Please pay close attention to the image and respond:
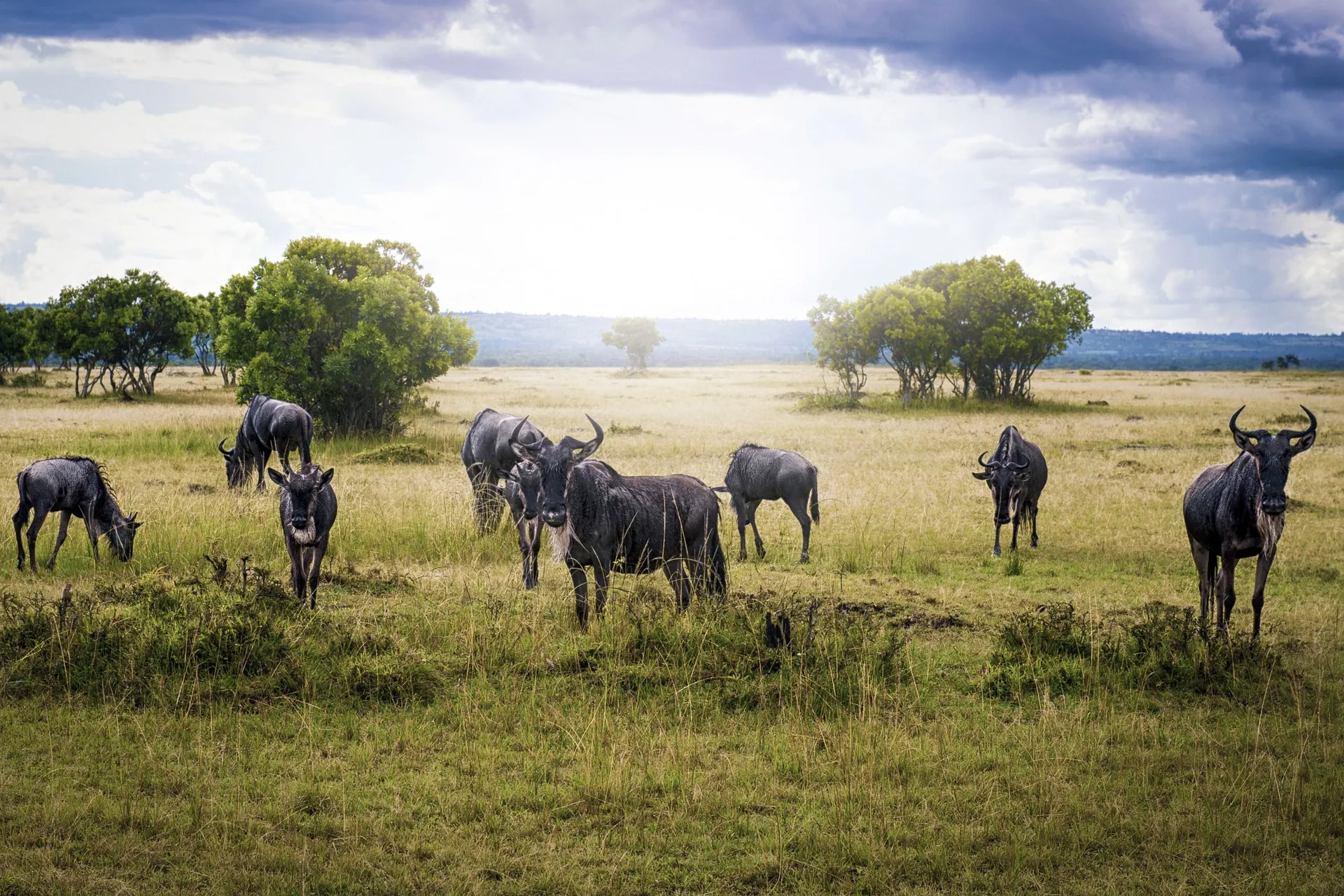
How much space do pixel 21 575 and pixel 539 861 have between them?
10.7m

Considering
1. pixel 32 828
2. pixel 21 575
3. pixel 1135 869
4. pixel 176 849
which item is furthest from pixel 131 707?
pixel 1135 869

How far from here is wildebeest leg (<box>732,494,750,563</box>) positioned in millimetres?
15133

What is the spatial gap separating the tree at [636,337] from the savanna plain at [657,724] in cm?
13947

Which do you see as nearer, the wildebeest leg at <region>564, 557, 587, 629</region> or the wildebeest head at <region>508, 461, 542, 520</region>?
the wildebeest head at <region>508, 461, 542, 520</region>

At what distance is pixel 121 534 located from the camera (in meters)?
13.9

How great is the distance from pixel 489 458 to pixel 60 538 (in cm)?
664

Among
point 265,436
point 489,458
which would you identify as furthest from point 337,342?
point 489,458

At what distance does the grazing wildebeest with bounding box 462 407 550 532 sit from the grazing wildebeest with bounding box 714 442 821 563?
11.4 ft

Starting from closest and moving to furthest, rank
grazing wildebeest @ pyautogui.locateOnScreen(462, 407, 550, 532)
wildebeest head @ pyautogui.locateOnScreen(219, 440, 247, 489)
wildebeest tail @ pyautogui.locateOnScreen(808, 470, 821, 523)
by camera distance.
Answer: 1. wildebeest tail @ pyautogui.locateOnScreen(808, 470, 821, 523)
2. grazing wildebeest @ pyautogui.locateOnScreen(462, 407, 550, 532)
3. wildebeest head @ pyautogui.locateOnScreen(219, 440, 247, 489)

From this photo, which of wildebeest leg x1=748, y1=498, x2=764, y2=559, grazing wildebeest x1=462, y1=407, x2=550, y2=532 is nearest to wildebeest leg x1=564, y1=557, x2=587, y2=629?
wildebeest leg x1=748, y1=498, x2=764, y2=559

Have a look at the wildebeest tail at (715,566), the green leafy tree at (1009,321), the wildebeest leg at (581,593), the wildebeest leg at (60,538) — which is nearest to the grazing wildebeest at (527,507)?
the wildebeest leg at (581,593)

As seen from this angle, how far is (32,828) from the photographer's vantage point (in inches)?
243

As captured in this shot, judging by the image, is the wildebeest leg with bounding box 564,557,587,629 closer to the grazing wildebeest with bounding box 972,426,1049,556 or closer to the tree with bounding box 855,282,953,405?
the grazing wildebeest with bounding box 972,426,1049,556

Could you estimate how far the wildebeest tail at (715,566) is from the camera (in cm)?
1062
